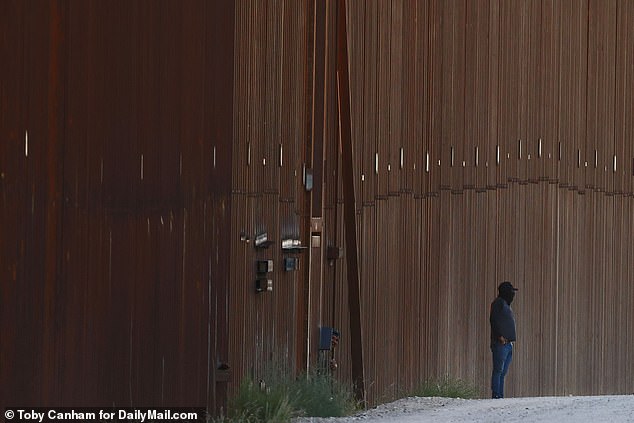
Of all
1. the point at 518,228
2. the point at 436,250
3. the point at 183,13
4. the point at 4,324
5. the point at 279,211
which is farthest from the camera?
the point at 518,228

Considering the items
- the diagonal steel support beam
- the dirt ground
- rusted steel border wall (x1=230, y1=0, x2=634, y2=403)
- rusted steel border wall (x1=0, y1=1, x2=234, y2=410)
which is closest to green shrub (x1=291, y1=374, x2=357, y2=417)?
the dirt ground

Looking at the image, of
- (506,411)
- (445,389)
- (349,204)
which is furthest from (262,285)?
(445,389)

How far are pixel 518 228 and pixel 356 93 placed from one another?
5469 millimetres

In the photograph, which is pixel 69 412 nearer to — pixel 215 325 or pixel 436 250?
pixel 215 325

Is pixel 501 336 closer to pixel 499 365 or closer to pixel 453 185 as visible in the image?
pixel 499 365

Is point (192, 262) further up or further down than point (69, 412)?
further up

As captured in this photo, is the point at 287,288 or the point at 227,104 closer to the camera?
the point at 227,104

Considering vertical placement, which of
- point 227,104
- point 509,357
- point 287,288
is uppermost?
point 227,104

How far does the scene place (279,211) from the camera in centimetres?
1344

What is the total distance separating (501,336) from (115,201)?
1013cm

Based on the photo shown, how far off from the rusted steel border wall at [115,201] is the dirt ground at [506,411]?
7.35ft

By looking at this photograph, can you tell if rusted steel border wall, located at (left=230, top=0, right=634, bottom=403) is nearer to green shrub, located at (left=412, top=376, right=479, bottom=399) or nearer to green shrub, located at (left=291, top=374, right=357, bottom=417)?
green shrub, located at (left=412, top=376, right=479, bottom=399)

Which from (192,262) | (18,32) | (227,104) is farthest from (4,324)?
(227,104)

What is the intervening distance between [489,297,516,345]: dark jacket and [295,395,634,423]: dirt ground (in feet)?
10.0
